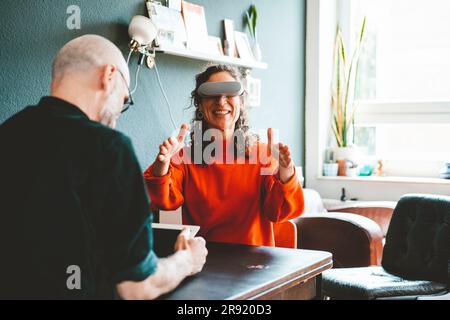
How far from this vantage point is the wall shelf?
296cm

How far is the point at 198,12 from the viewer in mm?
3295

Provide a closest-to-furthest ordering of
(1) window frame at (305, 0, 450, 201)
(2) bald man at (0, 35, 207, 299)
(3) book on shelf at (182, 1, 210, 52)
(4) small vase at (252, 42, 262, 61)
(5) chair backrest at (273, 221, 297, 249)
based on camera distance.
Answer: (2) bald man at (0, 35, 207, 299) < (5) chair backrest at (273, 221, 297, 249) < (3) book on shelf at (182, 1, 210, 52) < (4) small vase at (252, 42, 262, 61) < (1) window frame at (305, 0, 450, 201)

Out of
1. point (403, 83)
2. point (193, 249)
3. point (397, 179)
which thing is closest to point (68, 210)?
point (193, 249)

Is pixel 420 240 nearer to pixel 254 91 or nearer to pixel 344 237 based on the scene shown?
pixel 344 237

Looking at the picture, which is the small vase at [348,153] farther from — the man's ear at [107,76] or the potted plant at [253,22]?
the man's ear at [107,76]

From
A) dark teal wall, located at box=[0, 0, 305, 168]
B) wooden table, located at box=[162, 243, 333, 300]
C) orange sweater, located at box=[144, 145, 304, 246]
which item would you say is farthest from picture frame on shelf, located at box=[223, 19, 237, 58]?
wooden table, located at box=[162, 243, 333, 300]

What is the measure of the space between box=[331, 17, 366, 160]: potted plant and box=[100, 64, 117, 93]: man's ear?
3658mm

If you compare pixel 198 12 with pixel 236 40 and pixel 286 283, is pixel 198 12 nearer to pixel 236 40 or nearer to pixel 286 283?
pixel 236 40

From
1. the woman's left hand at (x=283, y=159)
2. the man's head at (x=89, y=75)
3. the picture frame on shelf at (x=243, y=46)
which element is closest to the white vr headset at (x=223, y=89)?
the woman's left hand at (x=283, y=159)

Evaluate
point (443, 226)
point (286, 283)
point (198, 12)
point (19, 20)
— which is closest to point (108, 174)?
point (286, 283)

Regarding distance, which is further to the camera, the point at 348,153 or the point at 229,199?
the point at 348,153

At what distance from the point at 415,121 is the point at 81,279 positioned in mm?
4072

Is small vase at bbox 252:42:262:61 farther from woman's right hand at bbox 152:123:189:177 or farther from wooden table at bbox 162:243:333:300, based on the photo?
wooden table at bbox 162:243:333:300

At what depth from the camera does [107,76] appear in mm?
1300
